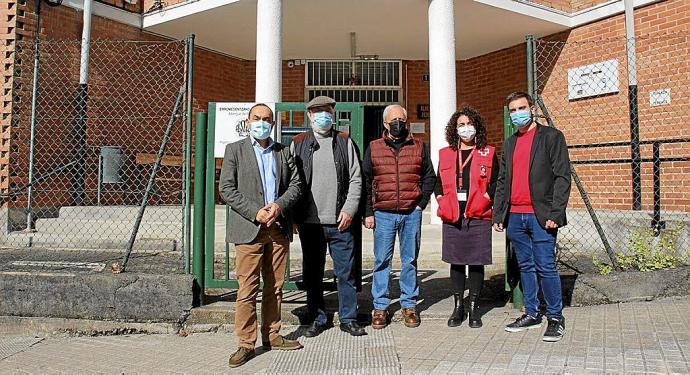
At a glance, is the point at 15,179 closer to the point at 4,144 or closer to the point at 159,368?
the point at 4,144

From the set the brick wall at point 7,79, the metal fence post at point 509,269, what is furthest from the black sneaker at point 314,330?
the brick wall at point 7,79

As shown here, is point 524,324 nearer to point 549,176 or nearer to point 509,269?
point 509,269

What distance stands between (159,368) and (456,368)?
6.40 feet

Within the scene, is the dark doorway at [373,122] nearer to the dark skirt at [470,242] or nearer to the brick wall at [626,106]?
the brick wall at [626,106]

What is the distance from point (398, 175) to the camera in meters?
4.04

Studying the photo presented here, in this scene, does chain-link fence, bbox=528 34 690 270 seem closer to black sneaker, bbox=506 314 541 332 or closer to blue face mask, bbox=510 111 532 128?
black sneaker, bbox=506 314 541 332

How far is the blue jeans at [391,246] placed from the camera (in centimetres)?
411

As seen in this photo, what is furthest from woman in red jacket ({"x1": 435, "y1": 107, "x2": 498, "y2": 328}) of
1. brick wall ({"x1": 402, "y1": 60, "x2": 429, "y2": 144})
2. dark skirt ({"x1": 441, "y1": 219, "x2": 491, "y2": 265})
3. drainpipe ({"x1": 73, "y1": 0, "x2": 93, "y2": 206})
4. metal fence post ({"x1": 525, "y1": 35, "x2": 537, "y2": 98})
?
brick wall ({"x1": 402, "y1": 60, "x2": 429, "y2": 144})

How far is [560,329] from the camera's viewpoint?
150 inches

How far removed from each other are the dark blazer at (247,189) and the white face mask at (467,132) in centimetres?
134

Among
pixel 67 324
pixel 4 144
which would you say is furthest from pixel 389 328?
pixel 4 144

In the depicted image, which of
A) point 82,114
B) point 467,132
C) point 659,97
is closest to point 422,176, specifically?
point 467,132

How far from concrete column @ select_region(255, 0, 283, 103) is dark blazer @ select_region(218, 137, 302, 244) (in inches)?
175

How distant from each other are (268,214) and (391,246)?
1104 mm
